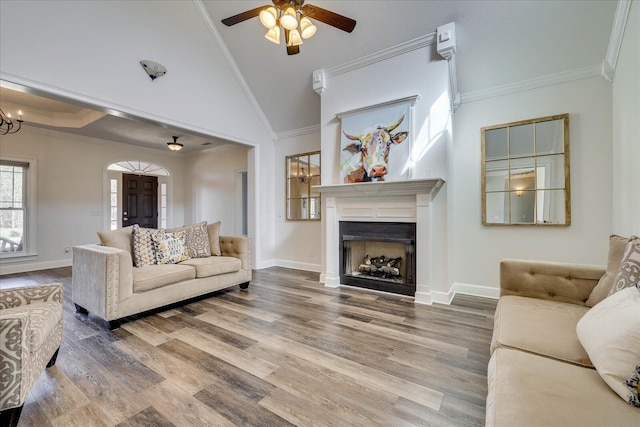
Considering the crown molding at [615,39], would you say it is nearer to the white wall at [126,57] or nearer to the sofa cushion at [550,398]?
the sofa cushion at [550,398]

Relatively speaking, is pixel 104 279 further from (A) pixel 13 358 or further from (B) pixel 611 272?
(B) pixel 611 272

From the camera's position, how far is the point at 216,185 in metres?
7.12

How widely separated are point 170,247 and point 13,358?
6.95 feet

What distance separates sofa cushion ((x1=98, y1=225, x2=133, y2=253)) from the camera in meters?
3.01

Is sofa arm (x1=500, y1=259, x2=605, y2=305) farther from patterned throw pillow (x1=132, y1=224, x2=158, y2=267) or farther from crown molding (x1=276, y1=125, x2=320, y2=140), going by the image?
crown molding (x1=276, y1=125, x2=320, y2=140)

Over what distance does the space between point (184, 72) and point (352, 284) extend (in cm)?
386

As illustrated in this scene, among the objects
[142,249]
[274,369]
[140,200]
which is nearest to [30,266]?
[140,200]

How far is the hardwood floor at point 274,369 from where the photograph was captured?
1.48 meters

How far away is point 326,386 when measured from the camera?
1.71m

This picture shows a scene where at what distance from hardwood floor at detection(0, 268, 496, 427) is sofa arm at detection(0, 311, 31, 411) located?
23 centimetres

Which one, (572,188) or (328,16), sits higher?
(328,16)

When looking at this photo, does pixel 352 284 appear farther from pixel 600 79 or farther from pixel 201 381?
pixel 600 79

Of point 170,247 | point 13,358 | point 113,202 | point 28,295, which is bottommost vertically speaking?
point 13,358

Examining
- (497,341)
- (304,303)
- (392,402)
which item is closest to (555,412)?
(497,341)
